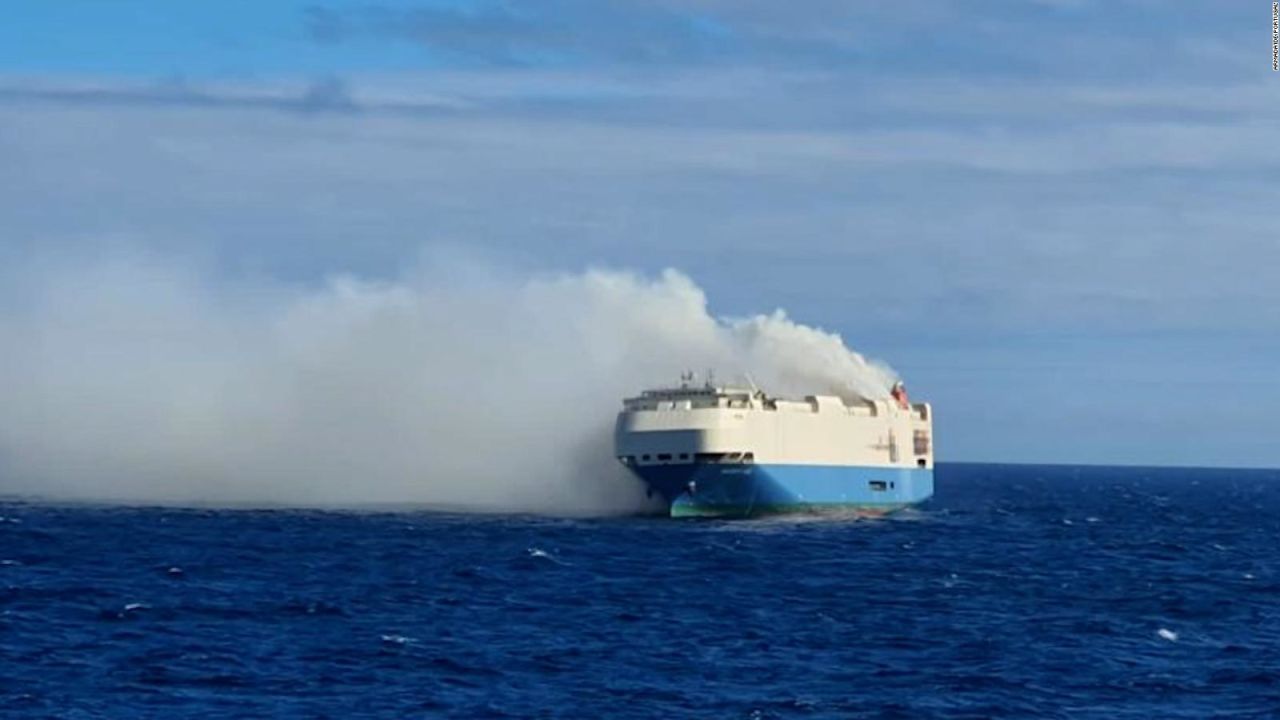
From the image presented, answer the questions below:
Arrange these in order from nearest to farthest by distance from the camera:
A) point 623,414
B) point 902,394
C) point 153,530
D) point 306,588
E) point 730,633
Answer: point 730,633, point 306,588, point 153,530, point 623,414, point 902,394

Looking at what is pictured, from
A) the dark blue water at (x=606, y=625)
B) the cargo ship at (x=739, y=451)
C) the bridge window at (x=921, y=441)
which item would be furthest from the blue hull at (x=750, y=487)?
the bridge window at (x=921, y=441)

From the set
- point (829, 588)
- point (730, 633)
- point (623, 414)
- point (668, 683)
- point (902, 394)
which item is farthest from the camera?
point (902, 394)

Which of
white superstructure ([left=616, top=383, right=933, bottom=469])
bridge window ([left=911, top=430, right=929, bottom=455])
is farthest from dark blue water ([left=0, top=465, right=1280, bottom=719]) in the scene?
bridge window ([left=911, top=430, right=929, bottom=455])

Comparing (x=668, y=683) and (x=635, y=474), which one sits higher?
(x=635, y=474)

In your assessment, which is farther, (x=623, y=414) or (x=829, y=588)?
(x=623, y=414)

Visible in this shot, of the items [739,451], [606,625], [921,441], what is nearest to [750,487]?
[739,451]

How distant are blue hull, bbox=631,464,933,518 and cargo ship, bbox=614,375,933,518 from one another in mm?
66

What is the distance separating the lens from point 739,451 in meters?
138

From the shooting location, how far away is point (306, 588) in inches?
3285

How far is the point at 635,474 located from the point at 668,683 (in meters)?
81.7

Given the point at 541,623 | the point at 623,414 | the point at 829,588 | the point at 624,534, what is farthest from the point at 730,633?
the point at 623,414

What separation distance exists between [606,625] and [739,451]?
64.2 metres

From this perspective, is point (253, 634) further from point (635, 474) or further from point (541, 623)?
point (635, 474)

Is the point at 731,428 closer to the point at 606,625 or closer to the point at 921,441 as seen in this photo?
the point at 921,441
